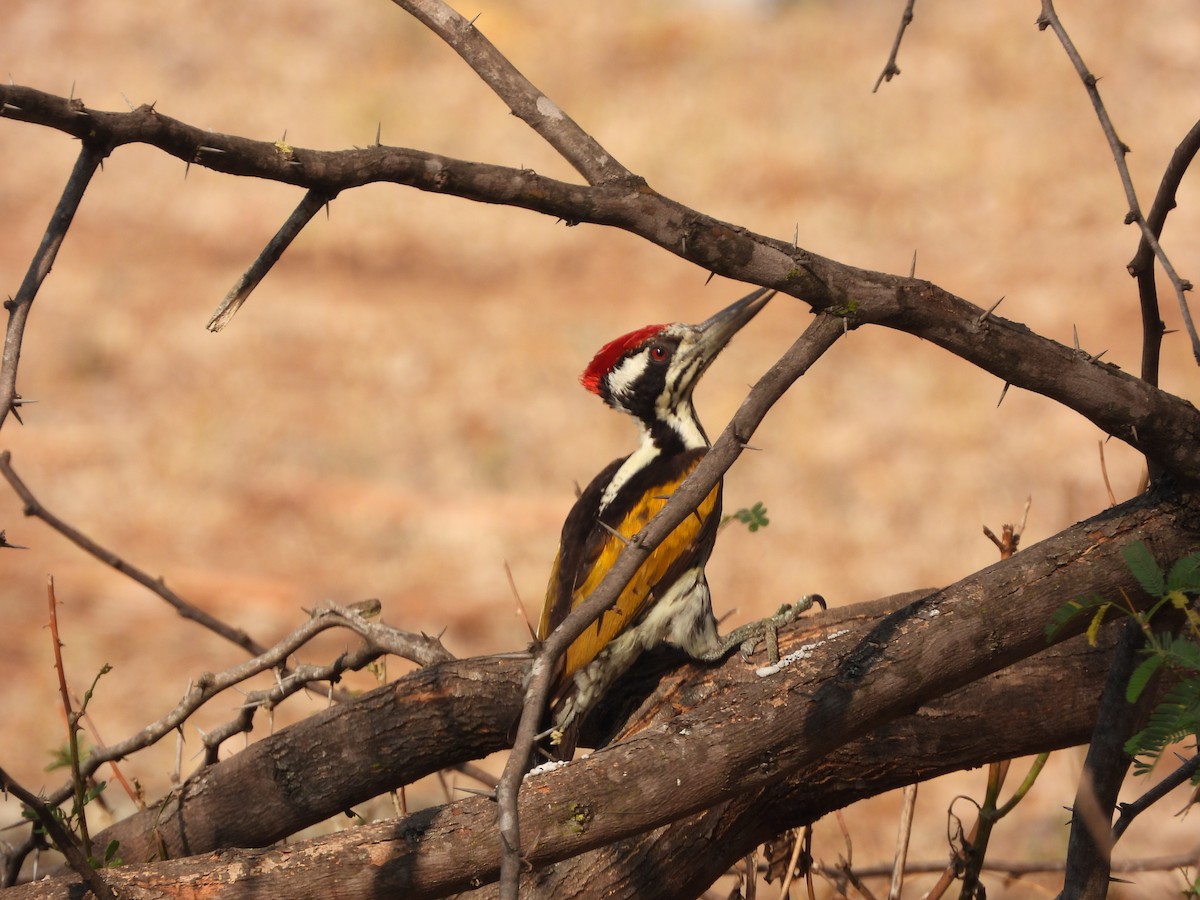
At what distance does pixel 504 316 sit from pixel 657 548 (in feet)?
28.3

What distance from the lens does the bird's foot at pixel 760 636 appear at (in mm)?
3301

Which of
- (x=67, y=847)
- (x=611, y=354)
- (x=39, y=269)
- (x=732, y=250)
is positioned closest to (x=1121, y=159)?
(x=732, y=250)

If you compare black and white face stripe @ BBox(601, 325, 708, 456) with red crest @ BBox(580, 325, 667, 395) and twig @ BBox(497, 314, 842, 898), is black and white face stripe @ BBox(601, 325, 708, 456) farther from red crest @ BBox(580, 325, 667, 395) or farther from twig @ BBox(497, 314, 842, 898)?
twig @ BBox(497, 314, 842, 898)

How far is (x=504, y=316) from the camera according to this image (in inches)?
459

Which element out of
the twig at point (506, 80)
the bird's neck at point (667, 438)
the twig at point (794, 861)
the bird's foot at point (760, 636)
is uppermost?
the bird's neck at point (667, 438)

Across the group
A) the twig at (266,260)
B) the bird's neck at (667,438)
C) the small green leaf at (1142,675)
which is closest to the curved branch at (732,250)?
the twig at (266,260)

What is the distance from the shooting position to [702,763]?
7.34 feet

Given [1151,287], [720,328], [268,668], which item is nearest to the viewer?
[1151,287]

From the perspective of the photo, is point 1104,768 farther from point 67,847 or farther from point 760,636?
point 67,847

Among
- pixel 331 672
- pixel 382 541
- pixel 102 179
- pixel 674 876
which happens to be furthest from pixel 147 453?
pixel 674 876

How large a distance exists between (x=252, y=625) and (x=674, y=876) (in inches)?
226

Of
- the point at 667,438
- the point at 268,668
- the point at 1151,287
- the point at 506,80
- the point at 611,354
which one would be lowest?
the point at 1151,287

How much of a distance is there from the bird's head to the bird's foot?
0.80m

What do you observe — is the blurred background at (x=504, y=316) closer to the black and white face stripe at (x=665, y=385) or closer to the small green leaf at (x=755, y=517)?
the black and white face stripe at (x=665, y=385)
